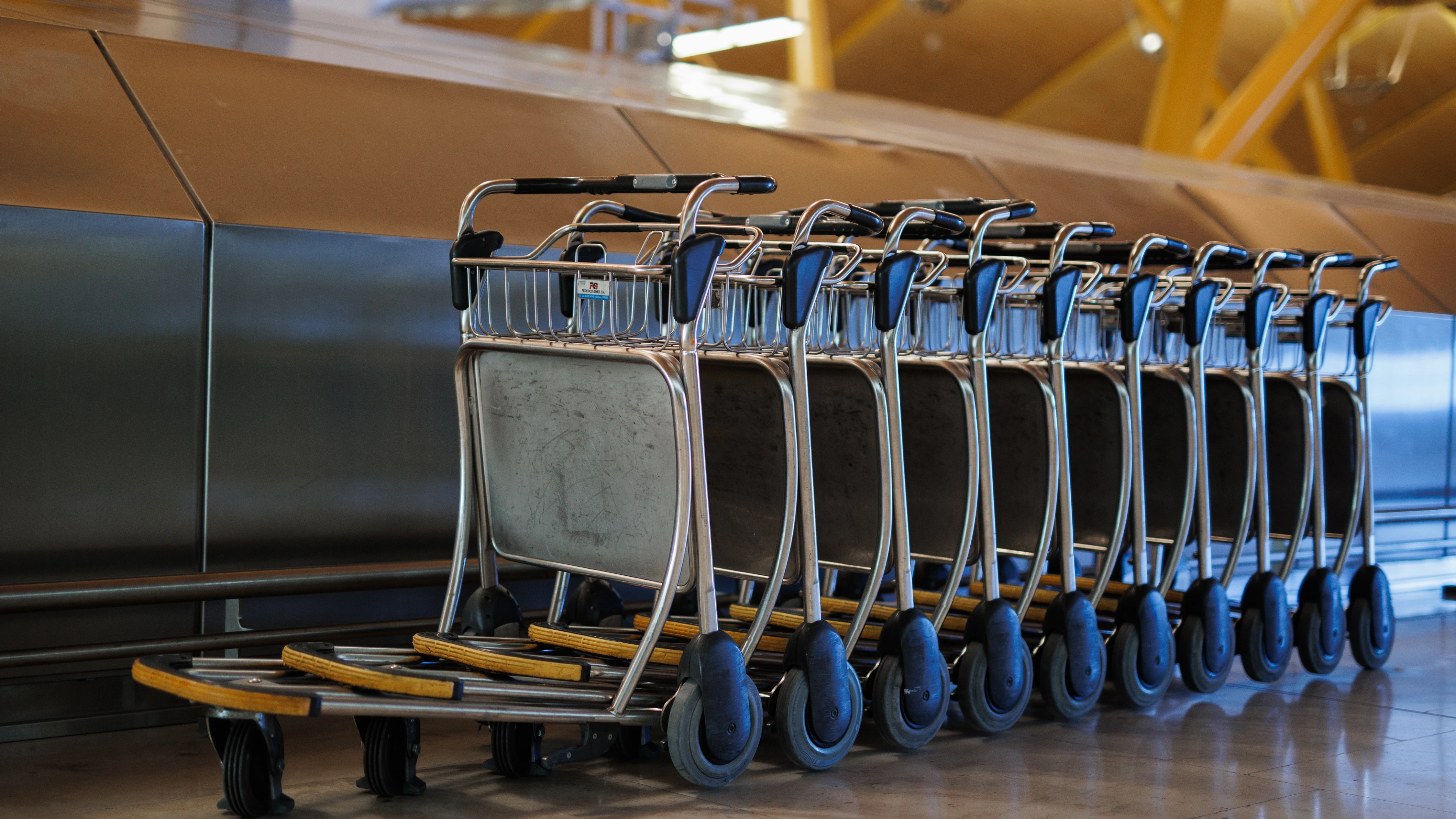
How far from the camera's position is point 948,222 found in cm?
361

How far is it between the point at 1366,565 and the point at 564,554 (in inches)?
128

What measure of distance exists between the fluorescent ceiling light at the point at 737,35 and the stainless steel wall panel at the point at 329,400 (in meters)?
7.46

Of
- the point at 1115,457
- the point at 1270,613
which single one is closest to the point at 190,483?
the point at 1115,457

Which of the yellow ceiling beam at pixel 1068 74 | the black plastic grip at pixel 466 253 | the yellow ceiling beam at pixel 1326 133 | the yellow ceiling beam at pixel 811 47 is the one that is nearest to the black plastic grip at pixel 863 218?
the black plastic grip at pixel 466 253

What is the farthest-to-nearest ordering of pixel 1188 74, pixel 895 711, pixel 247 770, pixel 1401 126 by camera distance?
pixel 1401 126 < pixel 1188 74 < pixel 895 711 < pixel 247 770

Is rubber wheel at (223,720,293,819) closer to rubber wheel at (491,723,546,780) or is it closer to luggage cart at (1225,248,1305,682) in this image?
rubber wheel at (491,723,546,780)

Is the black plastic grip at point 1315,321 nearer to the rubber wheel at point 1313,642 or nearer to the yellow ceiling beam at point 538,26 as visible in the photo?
the rubber wheel at point 1313,642

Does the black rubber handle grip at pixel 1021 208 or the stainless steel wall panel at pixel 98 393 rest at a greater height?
the black rubber handle grip at pixel 1021 208

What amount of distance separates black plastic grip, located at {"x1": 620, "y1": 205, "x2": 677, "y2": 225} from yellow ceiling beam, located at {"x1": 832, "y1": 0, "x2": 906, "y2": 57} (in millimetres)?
22718

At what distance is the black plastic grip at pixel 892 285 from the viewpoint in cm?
348

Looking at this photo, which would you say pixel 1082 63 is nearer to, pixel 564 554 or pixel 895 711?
pixel 895 711

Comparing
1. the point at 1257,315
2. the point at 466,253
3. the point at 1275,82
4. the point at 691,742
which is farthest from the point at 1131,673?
the point at 1275,82

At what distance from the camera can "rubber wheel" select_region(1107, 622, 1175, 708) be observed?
419 centimetres

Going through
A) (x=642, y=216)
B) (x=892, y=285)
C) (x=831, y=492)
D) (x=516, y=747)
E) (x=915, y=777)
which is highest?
(x=642, y=216)
